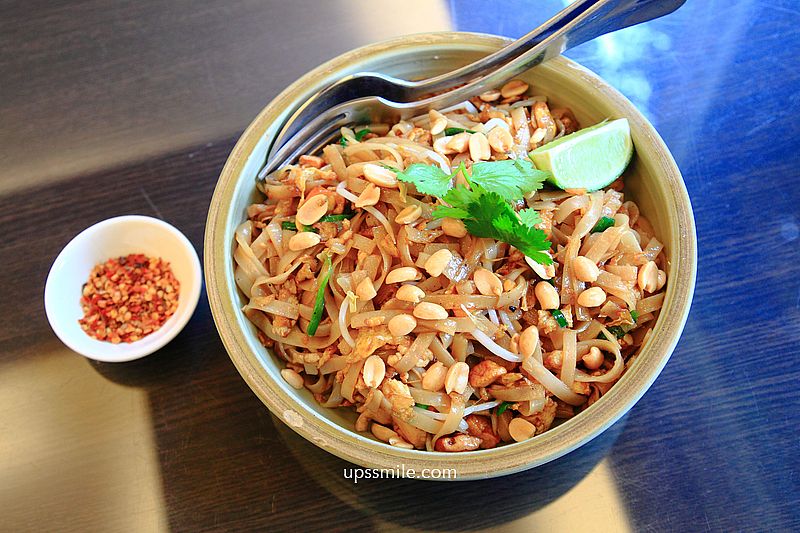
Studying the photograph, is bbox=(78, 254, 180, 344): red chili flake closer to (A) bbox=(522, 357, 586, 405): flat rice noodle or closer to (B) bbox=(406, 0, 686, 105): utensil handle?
(B) bbox=(406, 0, 686, 105): utensil handle

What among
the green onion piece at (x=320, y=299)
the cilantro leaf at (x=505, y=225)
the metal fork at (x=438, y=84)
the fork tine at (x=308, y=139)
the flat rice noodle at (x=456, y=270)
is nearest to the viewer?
the cilantro leaf at (x=505, y=225)

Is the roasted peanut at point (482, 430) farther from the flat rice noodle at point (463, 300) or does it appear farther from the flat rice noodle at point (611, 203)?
the flat rice noodle at point (611, 203)

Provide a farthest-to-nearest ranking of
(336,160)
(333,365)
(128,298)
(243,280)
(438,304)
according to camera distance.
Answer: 1. (128,298)
2. (336,160)
3. (243,280)
4. (333,365)
5. (438,304)

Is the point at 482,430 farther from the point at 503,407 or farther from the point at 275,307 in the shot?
the point at 275,307

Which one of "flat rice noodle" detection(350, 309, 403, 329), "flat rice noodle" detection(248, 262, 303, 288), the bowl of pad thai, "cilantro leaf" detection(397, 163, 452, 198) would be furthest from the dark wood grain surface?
"cilantro leaf" detection(397, 163, 452, 198)

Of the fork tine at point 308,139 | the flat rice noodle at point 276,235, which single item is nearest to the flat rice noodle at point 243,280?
the flat rice noodle at point 276,235

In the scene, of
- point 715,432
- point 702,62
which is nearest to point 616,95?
point 702,62

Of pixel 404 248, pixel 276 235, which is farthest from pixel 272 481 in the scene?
pixel 404 248
